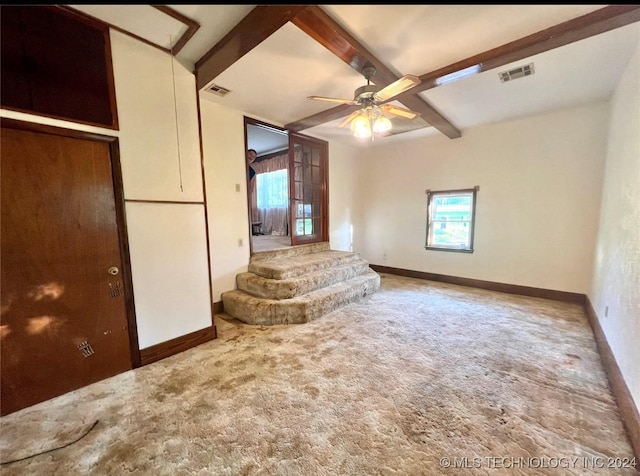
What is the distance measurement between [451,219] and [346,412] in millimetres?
4128

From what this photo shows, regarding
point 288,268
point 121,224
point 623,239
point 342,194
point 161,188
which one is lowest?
point 288,268

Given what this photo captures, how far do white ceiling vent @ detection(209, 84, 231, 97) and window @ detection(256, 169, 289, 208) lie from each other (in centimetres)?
354

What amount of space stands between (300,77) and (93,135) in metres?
1.95

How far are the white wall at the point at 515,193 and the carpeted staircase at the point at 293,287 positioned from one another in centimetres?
167

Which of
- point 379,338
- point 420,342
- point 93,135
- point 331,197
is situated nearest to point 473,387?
point 420,342

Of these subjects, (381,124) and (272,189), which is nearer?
(381,124)

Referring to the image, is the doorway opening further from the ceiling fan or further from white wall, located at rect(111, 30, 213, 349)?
the ceiling fan

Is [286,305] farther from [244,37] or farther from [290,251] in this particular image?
[244,37]

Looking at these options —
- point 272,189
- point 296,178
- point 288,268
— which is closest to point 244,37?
point 288,268

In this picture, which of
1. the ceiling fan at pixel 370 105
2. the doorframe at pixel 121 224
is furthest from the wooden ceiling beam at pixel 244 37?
the doorframe at pixel 121 224

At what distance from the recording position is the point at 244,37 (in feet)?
6.89

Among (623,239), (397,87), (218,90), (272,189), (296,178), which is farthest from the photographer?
(272,189)

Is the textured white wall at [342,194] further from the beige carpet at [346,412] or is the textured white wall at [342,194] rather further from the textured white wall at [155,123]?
the textured white wall at [155,123]

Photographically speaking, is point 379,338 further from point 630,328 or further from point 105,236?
point 105,236
